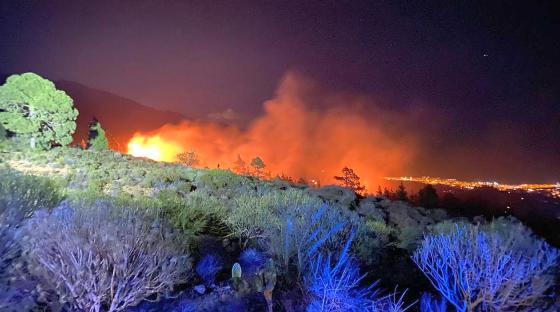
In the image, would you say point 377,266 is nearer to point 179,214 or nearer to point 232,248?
point 232,248

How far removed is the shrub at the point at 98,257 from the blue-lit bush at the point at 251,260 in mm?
2865

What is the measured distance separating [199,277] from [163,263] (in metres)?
1.94

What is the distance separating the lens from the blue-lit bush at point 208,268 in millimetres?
7562

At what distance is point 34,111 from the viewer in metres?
22.8

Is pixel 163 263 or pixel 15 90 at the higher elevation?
pixel 15 90

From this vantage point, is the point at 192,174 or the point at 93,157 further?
the point at 93,157

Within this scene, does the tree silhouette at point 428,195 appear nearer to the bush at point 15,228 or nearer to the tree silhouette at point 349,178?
the tree silhouette at point 349,178

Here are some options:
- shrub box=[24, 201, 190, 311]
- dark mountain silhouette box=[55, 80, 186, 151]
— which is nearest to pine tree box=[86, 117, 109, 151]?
shrub box=[24, 201, 190, 311]

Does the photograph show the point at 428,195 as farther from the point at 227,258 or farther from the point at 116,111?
the point at 116,111

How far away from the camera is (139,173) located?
66.6 ft

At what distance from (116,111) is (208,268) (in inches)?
4744

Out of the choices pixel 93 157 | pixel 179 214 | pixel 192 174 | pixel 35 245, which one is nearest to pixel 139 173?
pixel 192 174

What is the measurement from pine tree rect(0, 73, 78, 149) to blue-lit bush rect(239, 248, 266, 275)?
68.0 ft

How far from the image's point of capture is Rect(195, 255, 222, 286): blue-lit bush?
7562 millimetres
